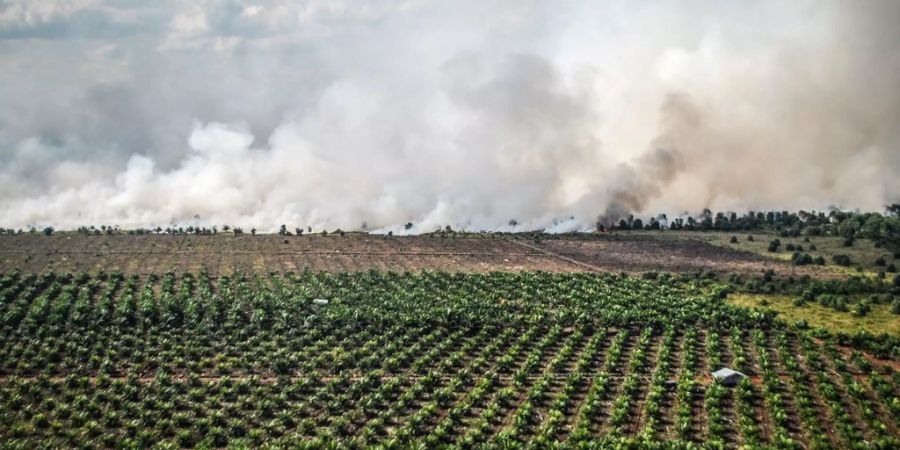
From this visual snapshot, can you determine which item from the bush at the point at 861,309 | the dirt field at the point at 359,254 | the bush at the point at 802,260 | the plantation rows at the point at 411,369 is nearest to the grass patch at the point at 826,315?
the bush at the point at 861,309

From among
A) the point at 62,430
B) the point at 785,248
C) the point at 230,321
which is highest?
the point at 785,248

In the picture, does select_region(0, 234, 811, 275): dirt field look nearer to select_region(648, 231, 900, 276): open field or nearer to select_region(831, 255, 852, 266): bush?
select_region(648, 231, 900, 276): open field

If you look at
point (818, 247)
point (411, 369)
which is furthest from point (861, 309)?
point (411, 369)

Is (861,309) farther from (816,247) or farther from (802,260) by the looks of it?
(816,247)

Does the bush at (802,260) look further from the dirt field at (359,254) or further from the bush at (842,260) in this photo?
the bush at (842,260)

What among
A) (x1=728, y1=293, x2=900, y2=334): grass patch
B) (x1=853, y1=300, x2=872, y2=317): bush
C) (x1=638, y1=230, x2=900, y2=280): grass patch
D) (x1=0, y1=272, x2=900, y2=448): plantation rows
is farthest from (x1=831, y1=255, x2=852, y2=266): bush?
(x1=0, y1=272, x2=900, y2=448): plantation rows

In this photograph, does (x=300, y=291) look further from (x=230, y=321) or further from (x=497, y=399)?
(x=497, y=399)

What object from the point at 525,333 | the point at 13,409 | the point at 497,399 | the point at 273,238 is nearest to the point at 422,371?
the point at 497,399
